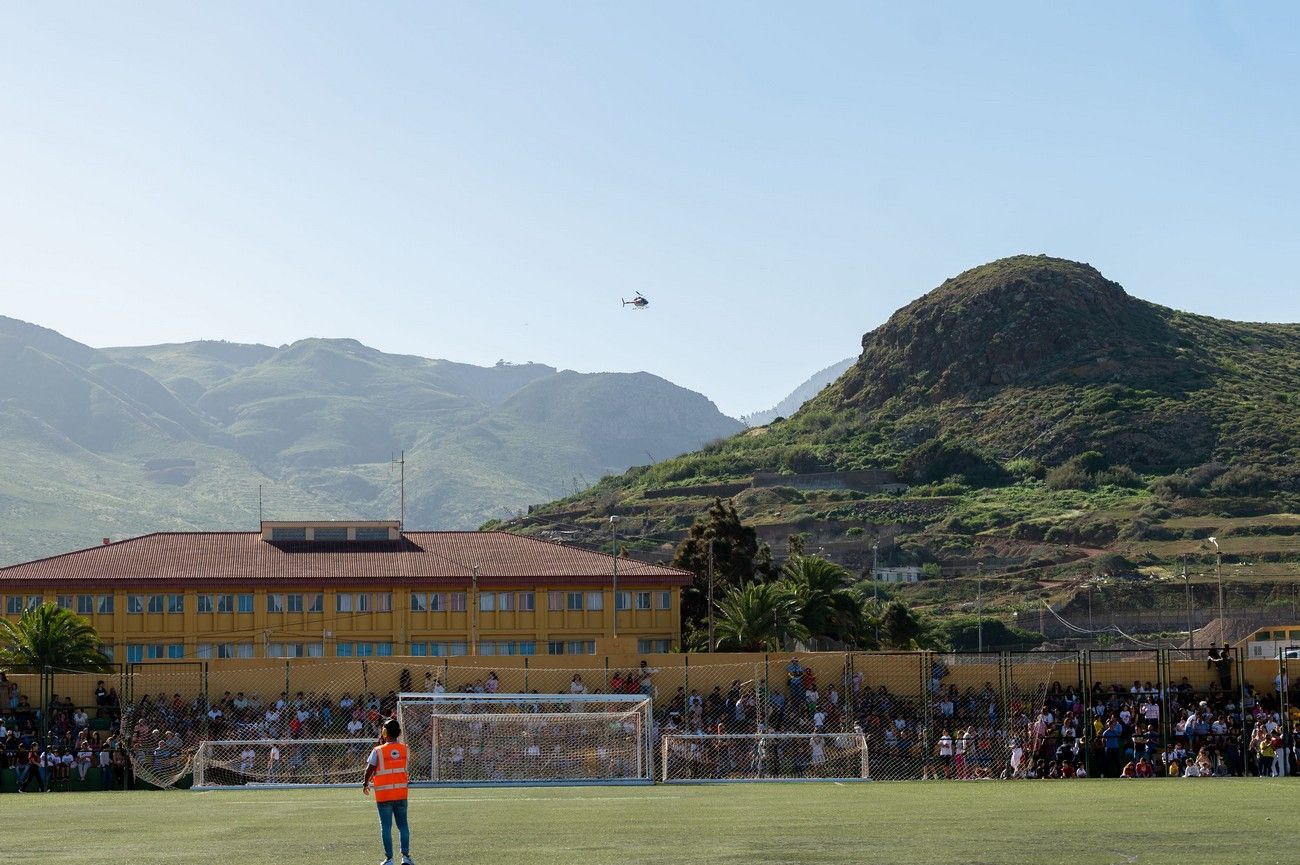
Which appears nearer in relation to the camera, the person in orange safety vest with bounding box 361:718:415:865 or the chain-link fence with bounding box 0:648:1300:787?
the person in orange safety vest with bounding box 361:718:415:865

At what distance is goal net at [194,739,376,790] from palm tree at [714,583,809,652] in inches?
1118

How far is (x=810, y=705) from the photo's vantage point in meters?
43.8

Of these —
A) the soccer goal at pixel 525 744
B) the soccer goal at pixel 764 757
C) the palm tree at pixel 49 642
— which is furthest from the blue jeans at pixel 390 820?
the palm tree at pixel 49 642

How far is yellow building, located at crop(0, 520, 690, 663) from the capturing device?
69625mm

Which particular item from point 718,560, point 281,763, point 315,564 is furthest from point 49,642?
point 718,560

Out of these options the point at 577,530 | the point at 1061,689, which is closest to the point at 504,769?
the point at 1061,689

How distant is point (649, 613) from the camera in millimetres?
73812

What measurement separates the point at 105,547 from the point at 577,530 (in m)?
73.8

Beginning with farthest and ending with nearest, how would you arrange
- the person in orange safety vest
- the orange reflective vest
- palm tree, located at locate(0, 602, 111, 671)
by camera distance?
1. palm tree, located at locate(0, 602, 111, 671)
2. the orange reflective vest
3. the person in orange safety vest

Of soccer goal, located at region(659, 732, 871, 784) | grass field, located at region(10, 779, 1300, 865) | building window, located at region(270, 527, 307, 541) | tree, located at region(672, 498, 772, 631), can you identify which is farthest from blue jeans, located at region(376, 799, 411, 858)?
building window, located at region(270, 527, 307, 541)

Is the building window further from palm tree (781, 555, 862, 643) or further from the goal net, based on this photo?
the goal net

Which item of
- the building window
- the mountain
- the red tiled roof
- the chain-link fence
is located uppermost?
the mountain

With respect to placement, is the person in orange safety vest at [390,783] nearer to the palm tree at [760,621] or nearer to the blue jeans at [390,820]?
the blue jeans at [390,820]

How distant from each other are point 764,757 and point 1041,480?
13472 centimetres
